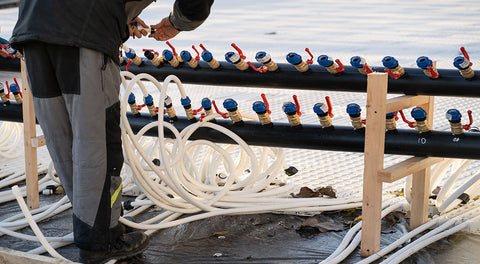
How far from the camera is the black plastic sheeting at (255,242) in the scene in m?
2.55

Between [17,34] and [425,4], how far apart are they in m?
11.3

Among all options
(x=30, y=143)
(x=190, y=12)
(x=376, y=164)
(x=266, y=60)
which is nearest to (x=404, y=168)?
(x=376, y=164)

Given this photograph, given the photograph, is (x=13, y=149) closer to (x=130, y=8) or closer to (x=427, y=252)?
(x=130, y=8)

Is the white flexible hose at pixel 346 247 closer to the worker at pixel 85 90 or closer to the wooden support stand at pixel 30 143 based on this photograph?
the worker at pixel 85 90

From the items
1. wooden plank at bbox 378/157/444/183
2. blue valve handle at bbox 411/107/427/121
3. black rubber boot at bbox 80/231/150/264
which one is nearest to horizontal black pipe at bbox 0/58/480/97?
blue valve handle at bbox 411/107/427/121

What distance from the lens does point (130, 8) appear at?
226 cm

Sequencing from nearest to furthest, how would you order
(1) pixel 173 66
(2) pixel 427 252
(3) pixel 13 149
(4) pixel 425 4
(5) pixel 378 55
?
(2) pixel 427 252
(1) pixel 173 66
(3) pixel 13 149
(5) pixel 378 55
(4) pixel 425 4

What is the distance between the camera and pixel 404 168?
8.23ft

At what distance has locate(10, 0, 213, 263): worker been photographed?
2.15 m

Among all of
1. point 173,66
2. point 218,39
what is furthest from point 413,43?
point 173,66

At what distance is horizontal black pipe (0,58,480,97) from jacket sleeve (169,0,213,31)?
2.35 ft

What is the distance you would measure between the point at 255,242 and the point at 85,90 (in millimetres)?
1030

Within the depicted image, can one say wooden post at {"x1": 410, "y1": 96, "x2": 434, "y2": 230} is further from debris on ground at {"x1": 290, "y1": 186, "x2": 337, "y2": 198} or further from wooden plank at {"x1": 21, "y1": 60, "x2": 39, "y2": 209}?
wooden plank at {"x1": 21, "y1": 60, "x2": 39, "y2": 209}

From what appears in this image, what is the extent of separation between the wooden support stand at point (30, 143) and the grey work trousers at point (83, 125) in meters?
0.81
